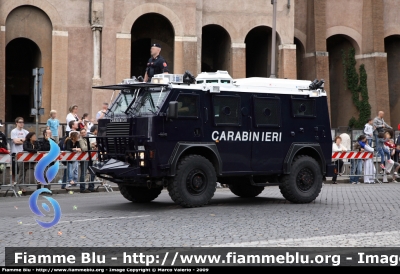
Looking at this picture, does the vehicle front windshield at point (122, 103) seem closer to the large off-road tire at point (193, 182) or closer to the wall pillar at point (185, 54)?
the large off-road tire at point (193, 182)

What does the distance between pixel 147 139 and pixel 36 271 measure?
7714 mm

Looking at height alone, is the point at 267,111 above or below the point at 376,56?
below

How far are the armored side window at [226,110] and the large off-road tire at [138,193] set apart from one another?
83.8 inches

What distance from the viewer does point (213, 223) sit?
515 inches

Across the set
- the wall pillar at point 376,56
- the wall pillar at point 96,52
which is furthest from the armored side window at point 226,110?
the wall pillar at point 376,56

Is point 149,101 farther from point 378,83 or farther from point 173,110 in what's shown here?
point 378,83

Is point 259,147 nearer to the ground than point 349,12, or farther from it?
nearer to the ground

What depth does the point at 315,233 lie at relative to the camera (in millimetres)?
11820

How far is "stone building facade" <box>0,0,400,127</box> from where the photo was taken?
3391 centimetres

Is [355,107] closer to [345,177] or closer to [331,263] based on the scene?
[345,177]

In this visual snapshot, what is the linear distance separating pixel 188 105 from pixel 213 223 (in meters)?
3.40

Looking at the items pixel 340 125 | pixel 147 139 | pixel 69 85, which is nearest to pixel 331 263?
pixel 147 139

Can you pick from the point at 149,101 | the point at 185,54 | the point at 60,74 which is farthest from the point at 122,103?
the point at 185,54

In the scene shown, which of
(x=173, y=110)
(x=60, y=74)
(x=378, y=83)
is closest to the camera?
(x=173, y=110)
